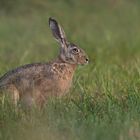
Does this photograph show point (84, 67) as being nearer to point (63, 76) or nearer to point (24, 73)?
point (63, 76)

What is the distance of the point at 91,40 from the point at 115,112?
5.21 meters

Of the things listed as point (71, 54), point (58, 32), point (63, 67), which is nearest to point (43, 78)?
point (63, 67)

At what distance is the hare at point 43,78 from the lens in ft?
23.7

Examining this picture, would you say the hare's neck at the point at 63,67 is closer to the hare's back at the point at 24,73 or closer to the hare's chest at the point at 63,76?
the hare's chest at the point at 63,76

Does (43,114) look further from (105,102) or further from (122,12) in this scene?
(122,12)

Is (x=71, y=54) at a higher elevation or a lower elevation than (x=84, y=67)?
lower

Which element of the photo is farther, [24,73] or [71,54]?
[71,54]

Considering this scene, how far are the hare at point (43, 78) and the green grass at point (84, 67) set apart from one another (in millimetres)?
155

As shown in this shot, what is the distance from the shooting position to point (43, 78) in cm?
743

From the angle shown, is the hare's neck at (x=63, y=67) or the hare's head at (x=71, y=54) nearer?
the hare's neck at (x=63, y=67)

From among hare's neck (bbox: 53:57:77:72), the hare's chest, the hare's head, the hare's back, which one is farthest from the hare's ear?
the hare's back

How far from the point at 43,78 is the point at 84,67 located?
1548mm

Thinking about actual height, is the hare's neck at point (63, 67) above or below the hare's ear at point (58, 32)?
below

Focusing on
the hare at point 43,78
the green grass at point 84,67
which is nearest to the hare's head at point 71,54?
the hare at point 43,78
